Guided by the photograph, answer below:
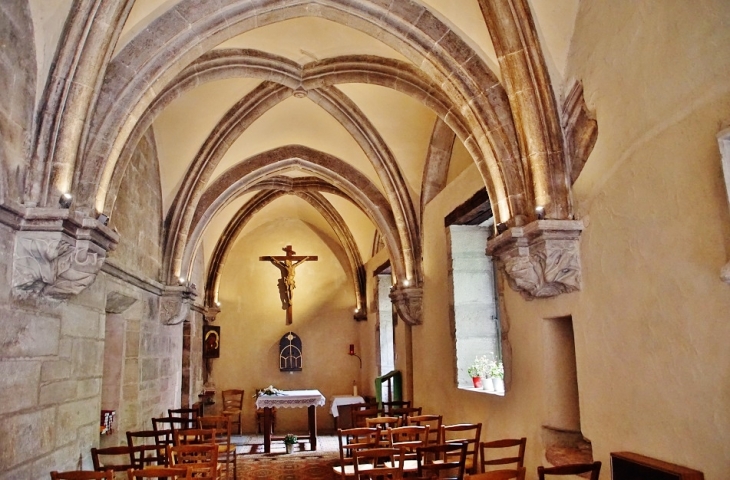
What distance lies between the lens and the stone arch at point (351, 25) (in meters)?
4.34

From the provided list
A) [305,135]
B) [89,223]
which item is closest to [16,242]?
[89,223]

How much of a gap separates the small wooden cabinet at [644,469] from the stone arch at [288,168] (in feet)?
17.1

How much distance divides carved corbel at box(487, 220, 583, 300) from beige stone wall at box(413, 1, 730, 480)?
0.10 meters

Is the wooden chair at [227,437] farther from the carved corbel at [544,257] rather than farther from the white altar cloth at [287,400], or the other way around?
the carved corbel at [544,257]

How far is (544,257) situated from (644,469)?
1445 millimetres

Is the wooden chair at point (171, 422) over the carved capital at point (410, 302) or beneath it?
beneath

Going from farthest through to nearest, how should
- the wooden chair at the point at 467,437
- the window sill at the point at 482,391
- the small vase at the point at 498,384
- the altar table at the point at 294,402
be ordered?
the altar table at the point at 294,402 → the small vase at the point at 498,384 → the window sill at the point at 482,391 → the wooden chair at the point at 467,437

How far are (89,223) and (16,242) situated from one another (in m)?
0.45

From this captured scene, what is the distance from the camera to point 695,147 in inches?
110

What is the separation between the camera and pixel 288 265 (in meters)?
12.4

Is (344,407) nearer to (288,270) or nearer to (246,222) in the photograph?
(288,270)

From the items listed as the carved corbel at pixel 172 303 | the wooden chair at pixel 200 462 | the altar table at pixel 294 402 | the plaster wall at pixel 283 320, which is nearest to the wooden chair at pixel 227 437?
the wooden chair at pixel 200 462

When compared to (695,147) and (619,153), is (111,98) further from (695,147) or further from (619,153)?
(695,147)

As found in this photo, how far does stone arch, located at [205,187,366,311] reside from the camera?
11.2 meters
